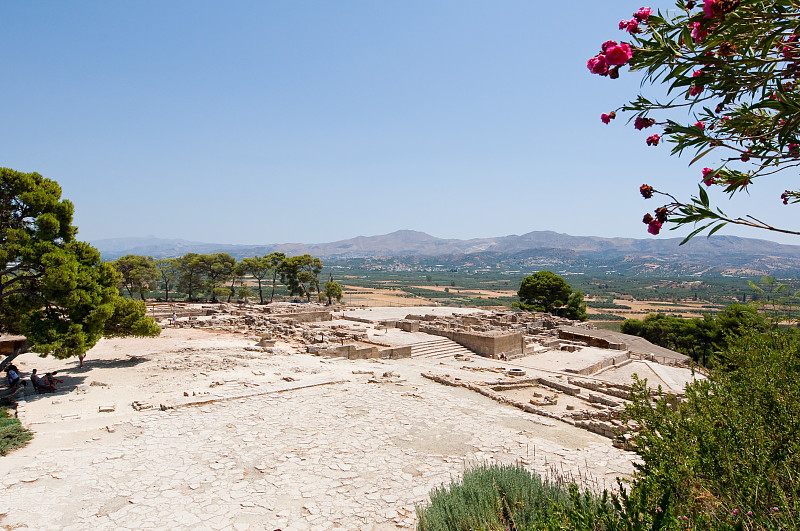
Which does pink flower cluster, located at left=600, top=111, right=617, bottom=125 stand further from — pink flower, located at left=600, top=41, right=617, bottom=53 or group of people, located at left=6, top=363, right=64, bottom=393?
group of people, located at left=6, top=363, right=64, bottom=393

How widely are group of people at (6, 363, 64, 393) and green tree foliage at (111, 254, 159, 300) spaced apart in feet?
85.5

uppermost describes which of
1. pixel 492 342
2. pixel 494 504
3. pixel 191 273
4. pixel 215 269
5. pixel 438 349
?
pixel 215 269

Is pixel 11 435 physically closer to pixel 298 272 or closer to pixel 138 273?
pixel 138 273

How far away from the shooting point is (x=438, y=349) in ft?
76.8

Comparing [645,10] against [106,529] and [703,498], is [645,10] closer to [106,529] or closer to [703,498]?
[703,498]

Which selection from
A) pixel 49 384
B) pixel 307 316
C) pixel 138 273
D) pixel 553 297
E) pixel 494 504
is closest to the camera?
pixel 494 504

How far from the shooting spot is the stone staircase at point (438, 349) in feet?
73.8

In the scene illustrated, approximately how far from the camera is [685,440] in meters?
4.56

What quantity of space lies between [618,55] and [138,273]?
4373cm

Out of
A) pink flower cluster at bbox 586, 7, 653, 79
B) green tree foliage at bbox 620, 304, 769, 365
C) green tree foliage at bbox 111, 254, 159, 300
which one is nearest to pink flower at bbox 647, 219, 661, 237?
pink flower cluster at bbox 586, 7, 653, 79

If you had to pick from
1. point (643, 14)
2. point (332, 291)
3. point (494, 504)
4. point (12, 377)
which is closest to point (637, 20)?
point (643, 14)

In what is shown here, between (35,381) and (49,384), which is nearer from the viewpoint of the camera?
(35,381)

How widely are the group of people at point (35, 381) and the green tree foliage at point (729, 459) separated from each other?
50.2ft

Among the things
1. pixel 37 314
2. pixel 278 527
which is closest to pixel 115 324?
pixel 37 314
